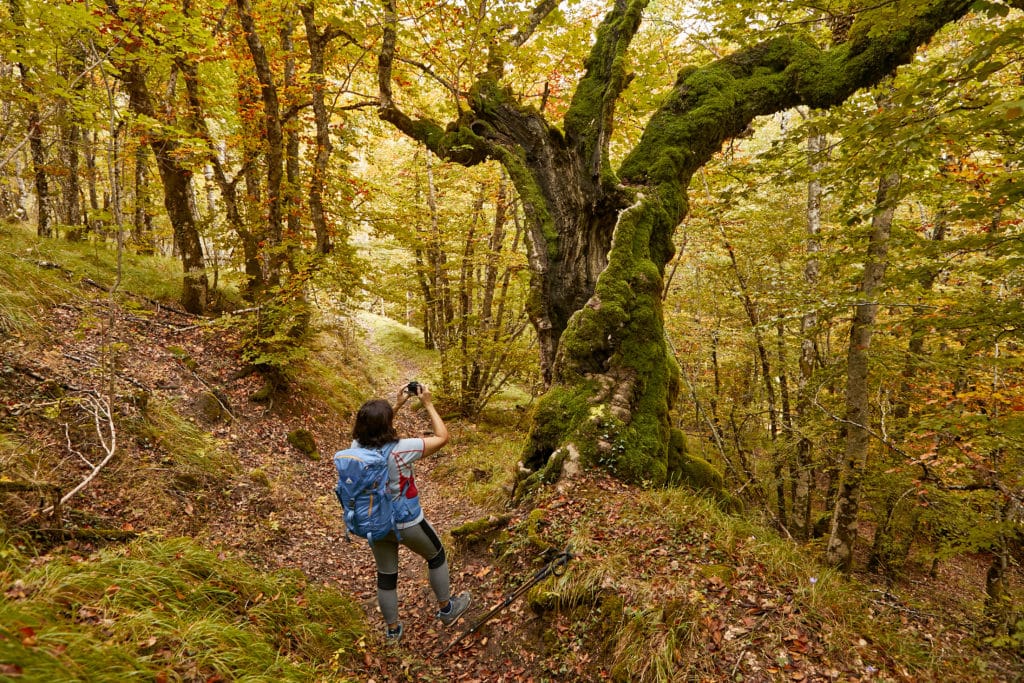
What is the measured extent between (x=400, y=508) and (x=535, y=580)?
1.39 meters

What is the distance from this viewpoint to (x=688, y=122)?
6273 millimetres

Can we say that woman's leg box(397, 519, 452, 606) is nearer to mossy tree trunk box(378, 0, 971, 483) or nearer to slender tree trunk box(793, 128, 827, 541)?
mossy tree trunk box(378, 0, 971, 483)

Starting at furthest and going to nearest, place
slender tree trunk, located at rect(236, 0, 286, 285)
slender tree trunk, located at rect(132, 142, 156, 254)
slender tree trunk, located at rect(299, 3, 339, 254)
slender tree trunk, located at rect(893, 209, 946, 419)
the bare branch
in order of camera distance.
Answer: slender tree trunk, located at rect(132, 142, 156, 254)
slender tree trunk, located at rect(299, 3, 339, 254)
slender tree trunk, located at rect(236, 0, 286, 285)
the bare branch
slender tree trunk, located at rect(893, 209, 946, 419)

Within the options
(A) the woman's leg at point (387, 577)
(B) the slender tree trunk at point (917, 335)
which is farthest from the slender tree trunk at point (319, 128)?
(B) the slender tree trunk at point (917, 335)

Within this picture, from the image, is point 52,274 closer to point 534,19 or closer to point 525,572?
point 525,572

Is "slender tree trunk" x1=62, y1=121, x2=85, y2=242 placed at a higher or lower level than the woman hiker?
higher

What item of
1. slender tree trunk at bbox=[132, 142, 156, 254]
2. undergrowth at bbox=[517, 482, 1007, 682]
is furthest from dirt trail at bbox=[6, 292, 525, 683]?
slender tree trunk at bbox=[132, 142, 156, 254]

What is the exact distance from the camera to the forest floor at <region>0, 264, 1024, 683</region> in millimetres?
3270

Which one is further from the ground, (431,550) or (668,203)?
(668,203)

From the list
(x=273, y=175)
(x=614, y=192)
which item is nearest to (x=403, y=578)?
(x=614, y=192)

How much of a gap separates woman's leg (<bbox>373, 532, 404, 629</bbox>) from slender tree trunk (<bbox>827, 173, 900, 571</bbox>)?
20.5ft

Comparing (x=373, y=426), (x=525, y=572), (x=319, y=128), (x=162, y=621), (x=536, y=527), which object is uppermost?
(x=319, y=128)

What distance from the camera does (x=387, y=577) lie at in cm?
414

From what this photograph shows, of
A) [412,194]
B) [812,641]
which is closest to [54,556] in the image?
[812,641]
